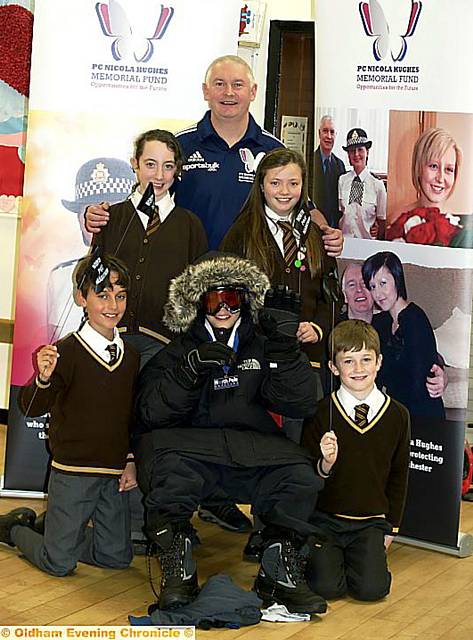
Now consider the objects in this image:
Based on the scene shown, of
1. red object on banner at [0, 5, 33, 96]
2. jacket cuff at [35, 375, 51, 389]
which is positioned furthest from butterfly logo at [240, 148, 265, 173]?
red object on banner at [0, 5, 33, 96]

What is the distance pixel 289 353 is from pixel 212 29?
4.38 feet

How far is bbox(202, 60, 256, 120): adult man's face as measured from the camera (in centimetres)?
376

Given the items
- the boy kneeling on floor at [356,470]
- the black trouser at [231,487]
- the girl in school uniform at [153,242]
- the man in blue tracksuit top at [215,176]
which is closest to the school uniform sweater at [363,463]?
the boy kneeling on floor at [356,470]

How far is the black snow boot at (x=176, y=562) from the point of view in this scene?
3.06 metres

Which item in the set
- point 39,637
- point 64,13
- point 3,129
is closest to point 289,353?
point 39,637

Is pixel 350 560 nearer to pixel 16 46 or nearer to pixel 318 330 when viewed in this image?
pixel 318 330

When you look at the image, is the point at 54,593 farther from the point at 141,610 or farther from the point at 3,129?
the point at 3,129

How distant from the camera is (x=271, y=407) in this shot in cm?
335

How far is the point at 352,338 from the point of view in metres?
3.45

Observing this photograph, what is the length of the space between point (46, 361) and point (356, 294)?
3.97 ft

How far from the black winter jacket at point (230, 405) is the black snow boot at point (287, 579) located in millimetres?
242

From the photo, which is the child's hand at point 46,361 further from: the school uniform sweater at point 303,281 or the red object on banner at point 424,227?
the red object on banner at point 424,227

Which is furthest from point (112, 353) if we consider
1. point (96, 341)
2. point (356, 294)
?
point (356, 294)

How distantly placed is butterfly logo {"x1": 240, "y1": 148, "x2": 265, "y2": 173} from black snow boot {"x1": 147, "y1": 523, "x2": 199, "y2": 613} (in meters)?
1.29
